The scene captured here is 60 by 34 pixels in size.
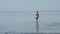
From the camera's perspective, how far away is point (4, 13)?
22.2 metres

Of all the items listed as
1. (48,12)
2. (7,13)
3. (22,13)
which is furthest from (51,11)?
(7,13)

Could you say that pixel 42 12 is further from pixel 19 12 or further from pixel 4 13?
pixel 4 13

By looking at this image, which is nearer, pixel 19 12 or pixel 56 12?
pixel 56 12

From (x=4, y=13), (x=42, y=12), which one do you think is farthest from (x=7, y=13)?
(x=42, y=12)

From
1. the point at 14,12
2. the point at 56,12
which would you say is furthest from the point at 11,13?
the point at 56,12

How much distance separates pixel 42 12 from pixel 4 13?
4.11 metres

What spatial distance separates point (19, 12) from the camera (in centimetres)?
2267

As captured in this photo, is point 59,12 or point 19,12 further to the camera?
point 19,12

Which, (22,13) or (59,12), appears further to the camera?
(22,13)

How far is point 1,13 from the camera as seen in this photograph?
21500mm

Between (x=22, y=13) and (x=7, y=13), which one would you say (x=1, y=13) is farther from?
(x=22, y=13)

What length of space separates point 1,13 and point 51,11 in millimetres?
5221

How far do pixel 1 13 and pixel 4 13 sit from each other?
0.72 metres

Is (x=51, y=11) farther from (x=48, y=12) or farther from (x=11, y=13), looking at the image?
(x=11, y=13)
